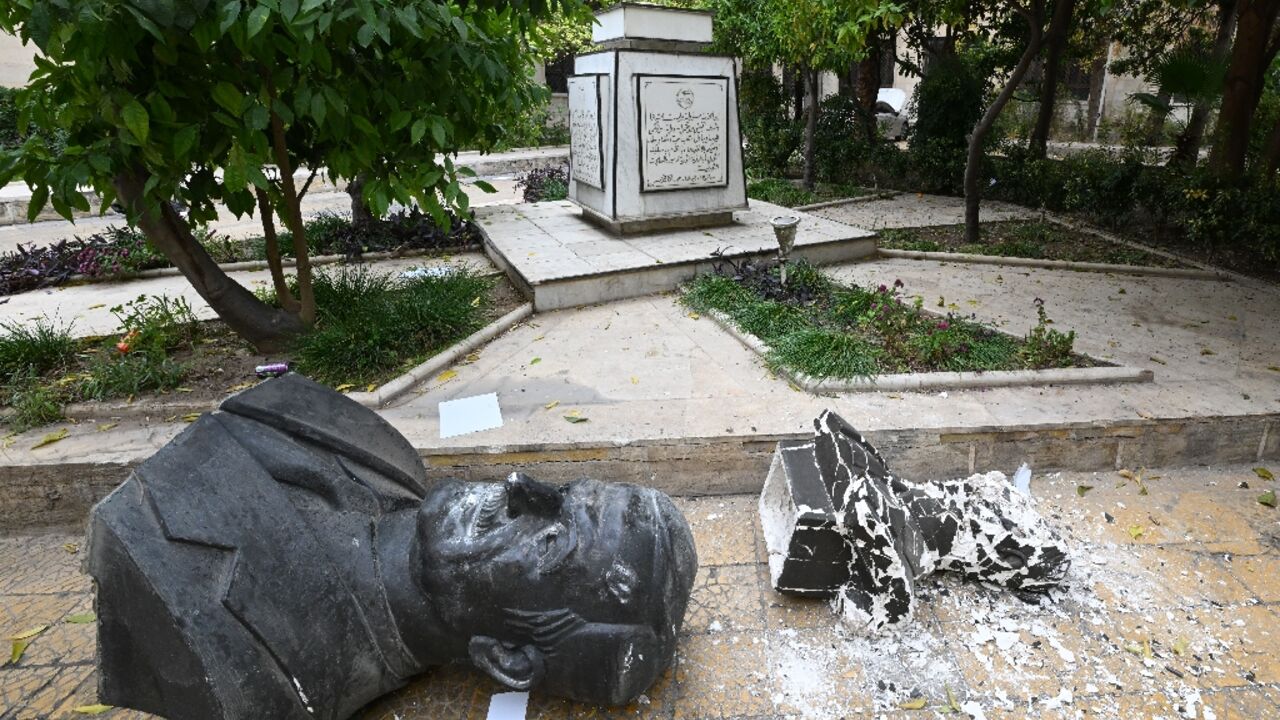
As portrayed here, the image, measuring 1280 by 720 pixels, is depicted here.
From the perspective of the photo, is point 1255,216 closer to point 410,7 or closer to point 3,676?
point 410,7

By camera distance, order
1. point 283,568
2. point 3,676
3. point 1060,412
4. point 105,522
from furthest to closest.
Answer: point 1060,412, point 3,676, point 283,568, point 105,522

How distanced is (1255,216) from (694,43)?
5230 mm

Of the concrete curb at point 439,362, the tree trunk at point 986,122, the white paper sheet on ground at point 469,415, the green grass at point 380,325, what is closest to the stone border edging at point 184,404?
the concrete curb at point 439,362

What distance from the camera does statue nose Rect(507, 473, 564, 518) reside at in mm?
1913

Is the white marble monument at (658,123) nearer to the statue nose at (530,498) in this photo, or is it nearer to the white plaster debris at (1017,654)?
the white plaster debris at (1017,654)

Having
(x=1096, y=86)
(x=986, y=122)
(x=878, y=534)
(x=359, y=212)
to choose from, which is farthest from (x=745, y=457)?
(x=1096, y=86)

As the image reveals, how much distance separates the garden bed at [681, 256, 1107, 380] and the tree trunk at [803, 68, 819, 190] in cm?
544

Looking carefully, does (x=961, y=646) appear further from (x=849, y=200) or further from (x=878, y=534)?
(x=849, y=200)

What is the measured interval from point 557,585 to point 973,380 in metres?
2.90

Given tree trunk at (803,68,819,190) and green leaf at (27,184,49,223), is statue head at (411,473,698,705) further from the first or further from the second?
tree trunk at (803,68,819,190)

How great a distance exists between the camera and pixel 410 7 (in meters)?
2.95

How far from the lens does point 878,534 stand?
249 cm

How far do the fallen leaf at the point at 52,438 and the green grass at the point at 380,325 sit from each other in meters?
1.13

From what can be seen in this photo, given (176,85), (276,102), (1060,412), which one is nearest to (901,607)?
(1060,412)
